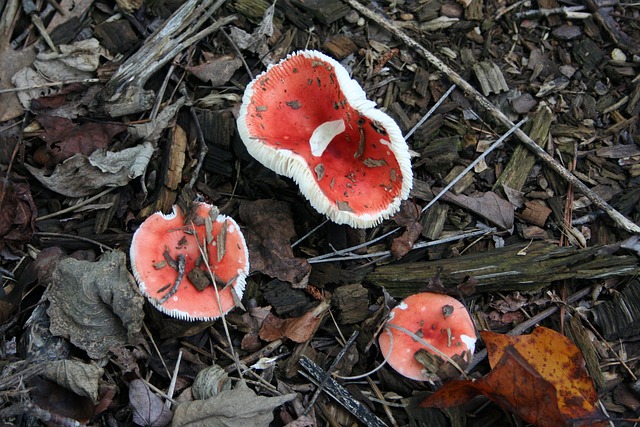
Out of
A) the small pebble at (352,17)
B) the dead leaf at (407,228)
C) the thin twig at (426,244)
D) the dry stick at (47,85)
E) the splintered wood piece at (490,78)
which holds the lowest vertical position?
the thin twig at (426,244)

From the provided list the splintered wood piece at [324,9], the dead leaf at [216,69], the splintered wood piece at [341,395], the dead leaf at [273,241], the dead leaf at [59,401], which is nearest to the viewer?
the dead leaf at [59,401]

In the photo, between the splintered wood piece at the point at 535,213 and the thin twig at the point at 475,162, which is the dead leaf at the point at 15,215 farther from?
the splintered wood piece at the point at 535,213

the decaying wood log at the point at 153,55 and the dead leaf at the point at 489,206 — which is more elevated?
the decaying wood log at the point at 153,55

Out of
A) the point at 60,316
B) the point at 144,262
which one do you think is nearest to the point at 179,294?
the point at 144,262

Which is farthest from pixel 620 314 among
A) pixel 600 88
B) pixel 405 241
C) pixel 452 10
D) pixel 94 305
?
pixel 94 305

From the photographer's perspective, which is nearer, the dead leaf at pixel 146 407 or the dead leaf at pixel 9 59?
the dead leaf at pixel 146 407

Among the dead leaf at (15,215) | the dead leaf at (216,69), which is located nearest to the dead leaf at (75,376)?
the dead leaf at (15,215)

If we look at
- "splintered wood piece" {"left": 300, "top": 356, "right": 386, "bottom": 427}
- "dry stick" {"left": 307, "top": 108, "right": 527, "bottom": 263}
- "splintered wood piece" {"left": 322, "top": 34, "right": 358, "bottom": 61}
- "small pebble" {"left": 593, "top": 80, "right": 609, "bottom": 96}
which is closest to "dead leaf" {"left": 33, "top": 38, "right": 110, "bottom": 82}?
"splintered wood piece" {"left": 322, "top": 34, "right": 358, "bottom": 61}

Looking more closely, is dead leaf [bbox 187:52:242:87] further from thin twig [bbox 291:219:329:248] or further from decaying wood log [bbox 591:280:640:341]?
decaying wood log [bbox 591:280:640:341]
